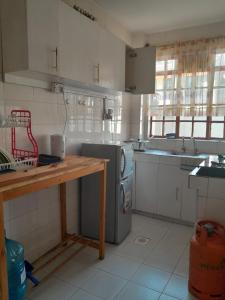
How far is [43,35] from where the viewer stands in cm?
166

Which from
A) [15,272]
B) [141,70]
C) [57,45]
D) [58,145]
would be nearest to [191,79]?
[141,70]

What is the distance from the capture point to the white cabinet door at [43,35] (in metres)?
1.57

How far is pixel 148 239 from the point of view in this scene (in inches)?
102

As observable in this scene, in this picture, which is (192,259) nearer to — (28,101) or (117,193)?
(117,193)

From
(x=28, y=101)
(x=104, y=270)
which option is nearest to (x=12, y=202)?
(x=28, y=101)

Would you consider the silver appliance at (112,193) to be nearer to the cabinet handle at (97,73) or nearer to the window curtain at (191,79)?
the cabinet handle at (97,73)

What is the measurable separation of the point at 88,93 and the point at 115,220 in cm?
139

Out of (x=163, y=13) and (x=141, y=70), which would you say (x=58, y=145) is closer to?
(x=141, y=70)

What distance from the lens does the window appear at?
310 centimetres

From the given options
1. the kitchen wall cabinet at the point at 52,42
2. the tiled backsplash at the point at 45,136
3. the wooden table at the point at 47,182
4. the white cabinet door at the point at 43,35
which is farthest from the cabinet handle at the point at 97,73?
the wooden table at the point at 47,182

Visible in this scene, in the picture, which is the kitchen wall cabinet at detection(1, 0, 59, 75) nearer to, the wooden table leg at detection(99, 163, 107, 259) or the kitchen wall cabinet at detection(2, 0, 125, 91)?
the kitchen wall cabinet at detection(2, 0, 125, 91)

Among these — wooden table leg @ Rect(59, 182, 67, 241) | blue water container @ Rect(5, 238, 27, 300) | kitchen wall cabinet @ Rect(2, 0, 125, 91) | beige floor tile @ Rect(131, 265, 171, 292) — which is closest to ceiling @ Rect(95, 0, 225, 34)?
kitchen wall cabinet @ Rect(2, 0, 125, 91)

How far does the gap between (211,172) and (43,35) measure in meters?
1.59

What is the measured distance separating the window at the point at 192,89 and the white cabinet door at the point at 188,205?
3.17ft
